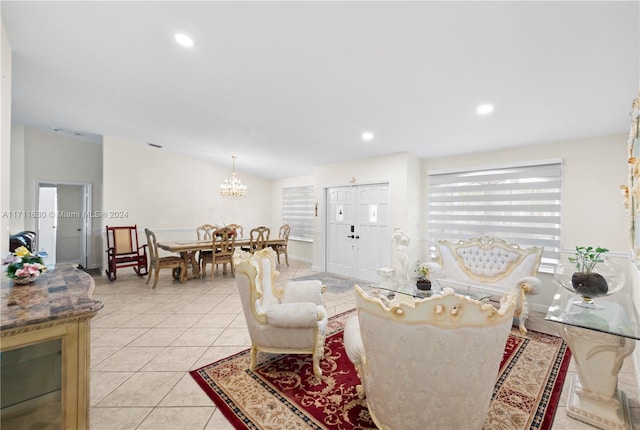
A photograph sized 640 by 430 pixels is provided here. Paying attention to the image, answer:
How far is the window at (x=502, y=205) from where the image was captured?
370cm

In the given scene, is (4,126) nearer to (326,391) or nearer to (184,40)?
(184,40)

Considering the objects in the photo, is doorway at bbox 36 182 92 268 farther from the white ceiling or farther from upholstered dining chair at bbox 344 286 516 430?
upholstered dining chair at bbox 344 286 516 430

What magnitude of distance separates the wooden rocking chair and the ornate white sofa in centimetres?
Result: 539

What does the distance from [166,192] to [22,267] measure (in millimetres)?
5215

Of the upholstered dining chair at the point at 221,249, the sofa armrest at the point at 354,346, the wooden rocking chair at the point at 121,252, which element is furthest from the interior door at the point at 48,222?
the sofa armrest at the point at 354,346

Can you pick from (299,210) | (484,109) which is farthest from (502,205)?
(299,210)

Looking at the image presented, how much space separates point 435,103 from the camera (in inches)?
116

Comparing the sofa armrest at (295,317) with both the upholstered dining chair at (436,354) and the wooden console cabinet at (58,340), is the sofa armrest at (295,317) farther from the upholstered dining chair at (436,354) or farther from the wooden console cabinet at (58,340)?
the wooden console cabinet at (58,340)

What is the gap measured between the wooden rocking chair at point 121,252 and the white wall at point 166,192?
0.51 meters

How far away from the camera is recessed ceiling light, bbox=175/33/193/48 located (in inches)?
89.4

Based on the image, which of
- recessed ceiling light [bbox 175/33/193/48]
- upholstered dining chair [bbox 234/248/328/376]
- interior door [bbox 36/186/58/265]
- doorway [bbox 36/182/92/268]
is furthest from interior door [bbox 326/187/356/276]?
interior door [bbox 36/186/58/265]

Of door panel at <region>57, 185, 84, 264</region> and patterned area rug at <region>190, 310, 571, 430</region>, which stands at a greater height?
door panel at <region>57, 185, 84, 264</region>

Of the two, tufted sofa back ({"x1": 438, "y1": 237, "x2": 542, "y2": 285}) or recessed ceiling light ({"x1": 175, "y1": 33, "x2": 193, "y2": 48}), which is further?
tufted sofa back ({"x1": 438, "y1": 237, "x2": 542, "y2": 285})

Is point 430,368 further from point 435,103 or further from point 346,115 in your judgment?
point 346,115
